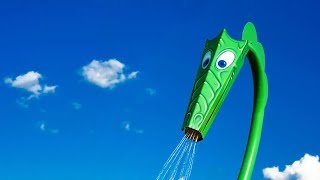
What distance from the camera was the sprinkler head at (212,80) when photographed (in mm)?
10312

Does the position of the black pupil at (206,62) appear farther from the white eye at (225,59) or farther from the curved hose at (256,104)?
the curved hose at (256,104)

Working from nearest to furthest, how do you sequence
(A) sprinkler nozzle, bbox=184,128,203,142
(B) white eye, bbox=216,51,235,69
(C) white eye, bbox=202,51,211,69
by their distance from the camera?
(A) sprinkler nozzle, bbox=184,128,203,142 → (B) white eye, bbox=216,51,235,69 → (C) white eye, bbox=202,51,211,69

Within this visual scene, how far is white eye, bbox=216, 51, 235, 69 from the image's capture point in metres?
11.2

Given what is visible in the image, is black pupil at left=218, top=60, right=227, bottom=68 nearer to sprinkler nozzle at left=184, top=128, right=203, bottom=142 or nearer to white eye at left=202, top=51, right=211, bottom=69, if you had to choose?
white eye at left=202, top=51, right=211, bottom=69

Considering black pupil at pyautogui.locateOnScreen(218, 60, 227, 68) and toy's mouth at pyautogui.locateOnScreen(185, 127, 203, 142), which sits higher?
black pupil at pyautogui.locateOnScreen(218, 60, 227, 68)

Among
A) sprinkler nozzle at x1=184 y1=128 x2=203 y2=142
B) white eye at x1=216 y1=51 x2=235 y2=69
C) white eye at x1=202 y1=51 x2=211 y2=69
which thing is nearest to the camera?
sprinkler nozzle at x1=184 y1=128 x2=203 y2=142

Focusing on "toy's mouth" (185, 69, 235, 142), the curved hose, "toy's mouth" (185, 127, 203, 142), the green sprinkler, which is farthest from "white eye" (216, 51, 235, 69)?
"toy's mouth" (185, 127, 203, 142)

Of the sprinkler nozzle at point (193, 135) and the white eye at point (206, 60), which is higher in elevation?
the white eye at point (206, 60)

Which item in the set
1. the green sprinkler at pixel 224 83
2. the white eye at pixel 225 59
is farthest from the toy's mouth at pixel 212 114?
the white eye at pixel 225 59

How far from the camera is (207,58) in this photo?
38.0 feet

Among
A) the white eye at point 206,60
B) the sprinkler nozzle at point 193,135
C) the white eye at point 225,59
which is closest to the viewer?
the sprinkler nozzle at point 193,135

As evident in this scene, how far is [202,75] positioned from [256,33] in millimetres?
2379

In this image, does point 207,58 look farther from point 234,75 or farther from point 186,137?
point 186,137

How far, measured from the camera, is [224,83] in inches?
433
